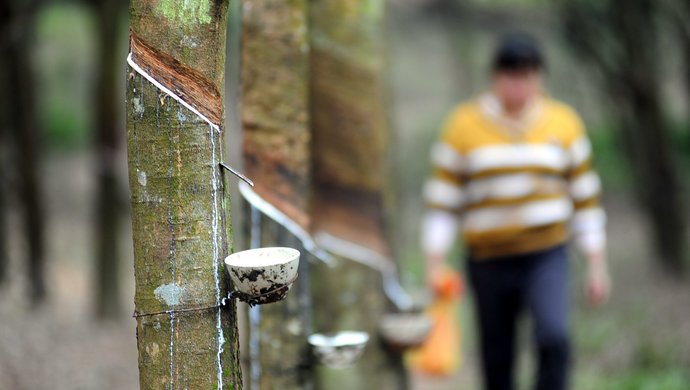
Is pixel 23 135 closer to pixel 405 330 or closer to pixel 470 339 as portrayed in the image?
pixel 470 339

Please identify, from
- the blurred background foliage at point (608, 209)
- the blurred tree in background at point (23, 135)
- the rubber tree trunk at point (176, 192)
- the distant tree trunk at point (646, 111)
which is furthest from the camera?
the distant tree trunk at point (646, 111)

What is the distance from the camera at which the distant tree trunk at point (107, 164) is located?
8875 mm

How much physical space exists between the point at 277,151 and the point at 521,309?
2.07 m

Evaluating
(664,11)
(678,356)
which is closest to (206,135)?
(678,356)

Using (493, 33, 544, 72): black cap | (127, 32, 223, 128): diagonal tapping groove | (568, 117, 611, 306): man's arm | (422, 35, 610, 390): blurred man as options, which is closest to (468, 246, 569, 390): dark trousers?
(422, 35, 610, 390): blurred man

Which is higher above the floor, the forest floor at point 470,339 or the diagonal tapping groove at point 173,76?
the diagonal tapping groove at point 173,76

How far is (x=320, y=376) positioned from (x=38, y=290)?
5593 millimetres

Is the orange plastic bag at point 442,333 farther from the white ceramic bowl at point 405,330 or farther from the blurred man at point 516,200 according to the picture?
the white ceramic bowl at point 405,330

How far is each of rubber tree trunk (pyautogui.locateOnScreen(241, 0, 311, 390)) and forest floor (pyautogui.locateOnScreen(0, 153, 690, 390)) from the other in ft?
8.96

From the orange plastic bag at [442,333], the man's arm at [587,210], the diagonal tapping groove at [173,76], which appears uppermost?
the diagonal tapping groove at [173,76]

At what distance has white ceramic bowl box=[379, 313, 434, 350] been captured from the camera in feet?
14.7

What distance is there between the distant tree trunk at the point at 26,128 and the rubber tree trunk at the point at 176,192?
6816 mm

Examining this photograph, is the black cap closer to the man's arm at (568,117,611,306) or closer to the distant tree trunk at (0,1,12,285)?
the man's arm at (568,117,611,306)

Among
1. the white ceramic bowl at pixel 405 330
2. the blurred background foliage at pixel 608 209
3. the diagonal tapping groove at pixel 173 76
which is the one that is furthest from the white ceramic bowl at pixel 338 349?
the diagonal tapping groove at pixel 173 76
